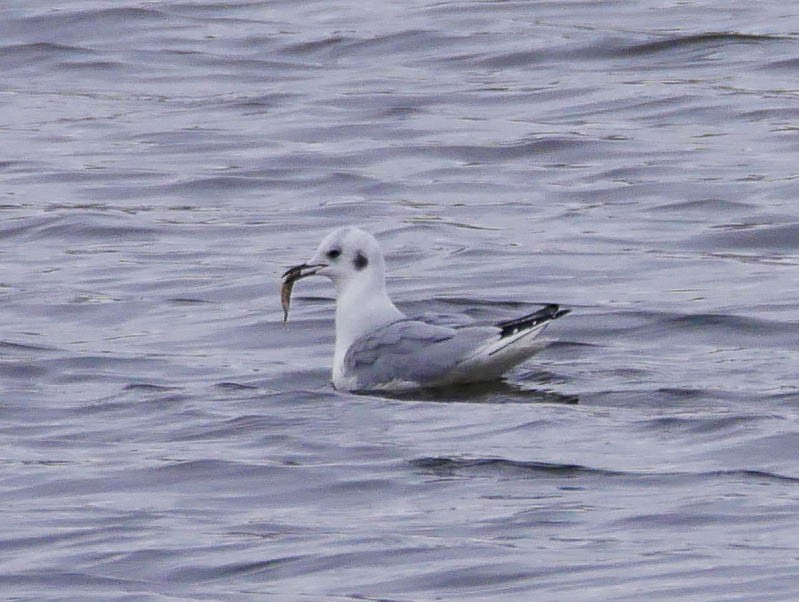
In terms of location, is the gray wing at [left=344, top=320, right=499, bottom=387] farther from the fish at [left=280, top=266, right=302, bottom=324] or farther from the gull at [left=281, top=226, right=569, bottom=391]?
the fish at [left=280, top=266, right=302, bottom=324]

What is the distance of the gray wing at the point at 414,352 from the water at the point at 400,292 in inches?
5.7

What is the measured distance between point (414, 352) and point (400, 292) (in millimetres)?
2658

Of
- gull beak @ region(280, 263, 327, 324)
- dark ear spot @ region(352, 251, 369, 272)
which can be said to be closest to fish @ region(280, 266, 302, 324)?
gull beak @ region(280, 263, 327, 324)

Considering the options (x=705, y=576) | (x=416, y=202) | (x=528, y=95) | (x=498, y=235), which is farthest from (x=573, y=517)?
(x=528, y=95)

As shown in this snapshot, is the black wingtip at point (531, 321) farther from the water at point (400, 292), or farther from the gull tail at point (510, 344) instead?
the water at point (400, 292)

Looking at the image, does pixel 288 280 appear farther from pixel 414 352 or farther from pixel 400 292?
pixel 400 292

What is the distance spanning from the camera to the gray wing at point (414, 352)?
36.9 ft

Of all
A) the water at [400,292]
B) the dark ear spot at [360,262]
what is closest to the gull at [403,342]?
the dark ear spot at [360,262]

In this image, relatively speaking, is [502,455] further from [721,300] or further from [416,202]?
[416,202]

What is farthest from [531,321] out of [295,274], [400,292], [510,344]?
[400,292]

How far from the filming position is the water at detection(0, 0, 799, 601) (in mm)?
8531

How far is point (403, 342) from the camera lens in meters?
11.4

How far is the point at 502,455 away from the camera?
9.90 m

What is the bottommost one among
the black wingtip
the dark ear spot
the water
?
the water
